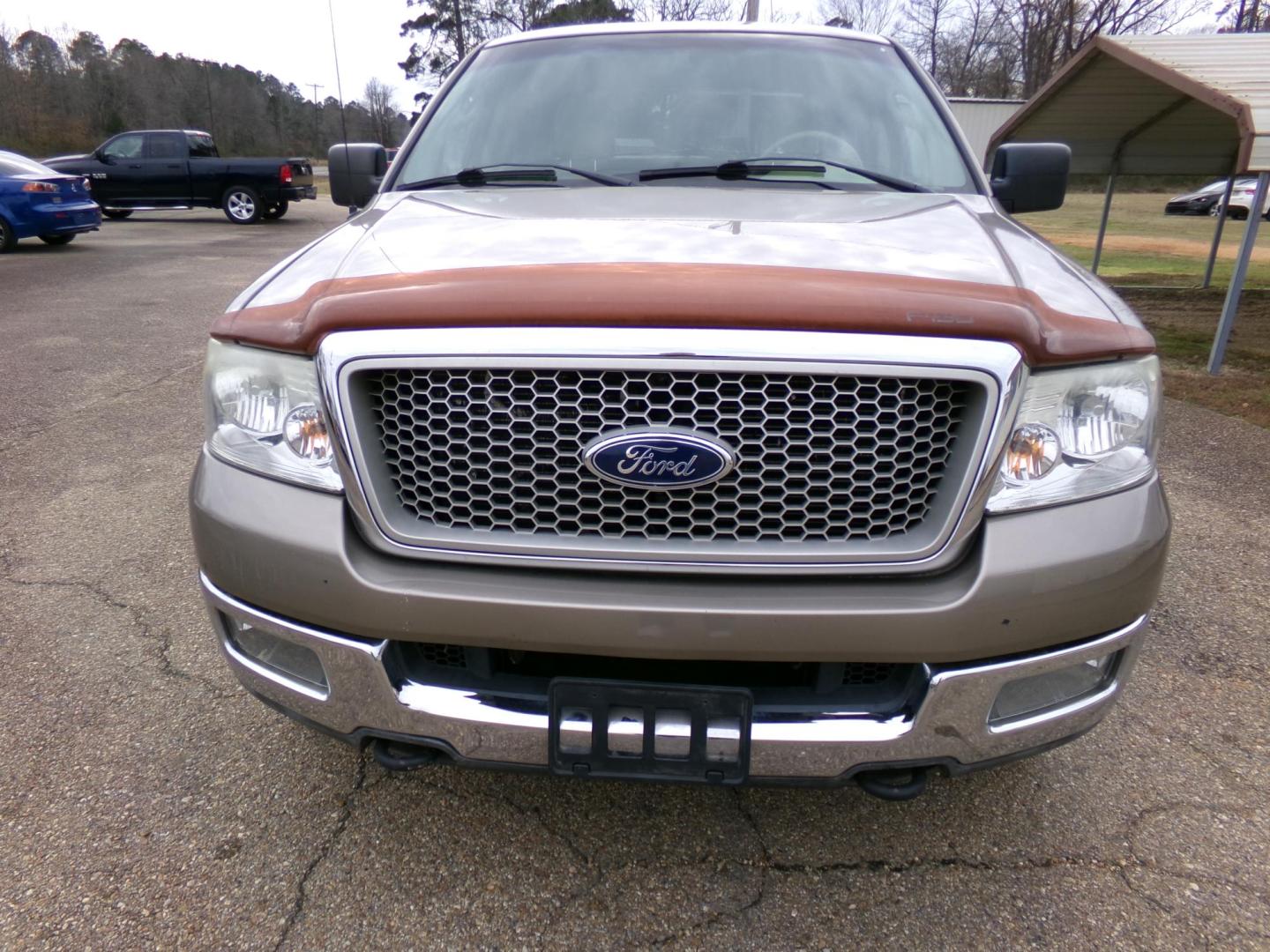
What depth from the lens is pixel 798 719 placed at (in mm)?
1667

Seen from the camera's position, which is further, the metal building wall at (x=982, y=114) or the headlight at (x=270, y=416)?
the metal building wall at (x=982, y=114)

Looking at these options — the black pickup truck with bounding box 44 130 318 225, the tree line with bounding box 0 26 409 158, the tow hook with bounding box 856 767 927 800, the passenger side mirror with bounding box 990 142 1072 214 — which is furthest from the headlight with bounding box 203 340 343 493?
the tree line with bounding box 0 26 409 158

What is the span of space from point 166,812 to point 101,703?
624mm

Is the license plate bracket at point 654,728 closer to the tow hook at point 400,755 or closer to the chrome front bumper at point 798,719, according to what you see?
the chrome front bumper at point 798,719

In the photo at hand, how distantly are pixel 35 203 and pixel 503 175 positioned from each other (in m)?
13.6

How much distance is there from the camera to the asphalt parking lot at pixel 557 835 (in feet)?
6.27

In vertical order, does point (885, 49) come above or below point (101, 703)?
above

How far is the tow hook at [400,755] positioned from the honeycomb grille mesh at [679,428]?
0.48 metres

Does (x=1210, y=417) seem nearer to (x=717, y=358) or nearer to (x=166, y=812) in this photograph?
(x=717, y=358)

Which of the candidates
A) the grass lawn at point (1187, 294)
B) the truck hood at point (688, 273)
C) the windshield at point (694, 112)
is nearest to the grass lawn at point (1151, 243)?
the grass lawn at point (1187, 294)

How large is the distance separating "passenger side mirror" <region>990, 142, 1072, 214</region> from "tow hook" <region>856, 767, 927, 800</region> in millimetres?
2077

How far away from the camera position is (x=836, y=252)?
6.02 feet

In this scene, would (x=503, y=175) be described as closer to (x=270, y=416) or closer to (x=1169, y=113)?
(x=270, y=416)

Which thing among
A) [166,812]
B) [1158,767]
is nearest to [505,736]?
[166,812]
